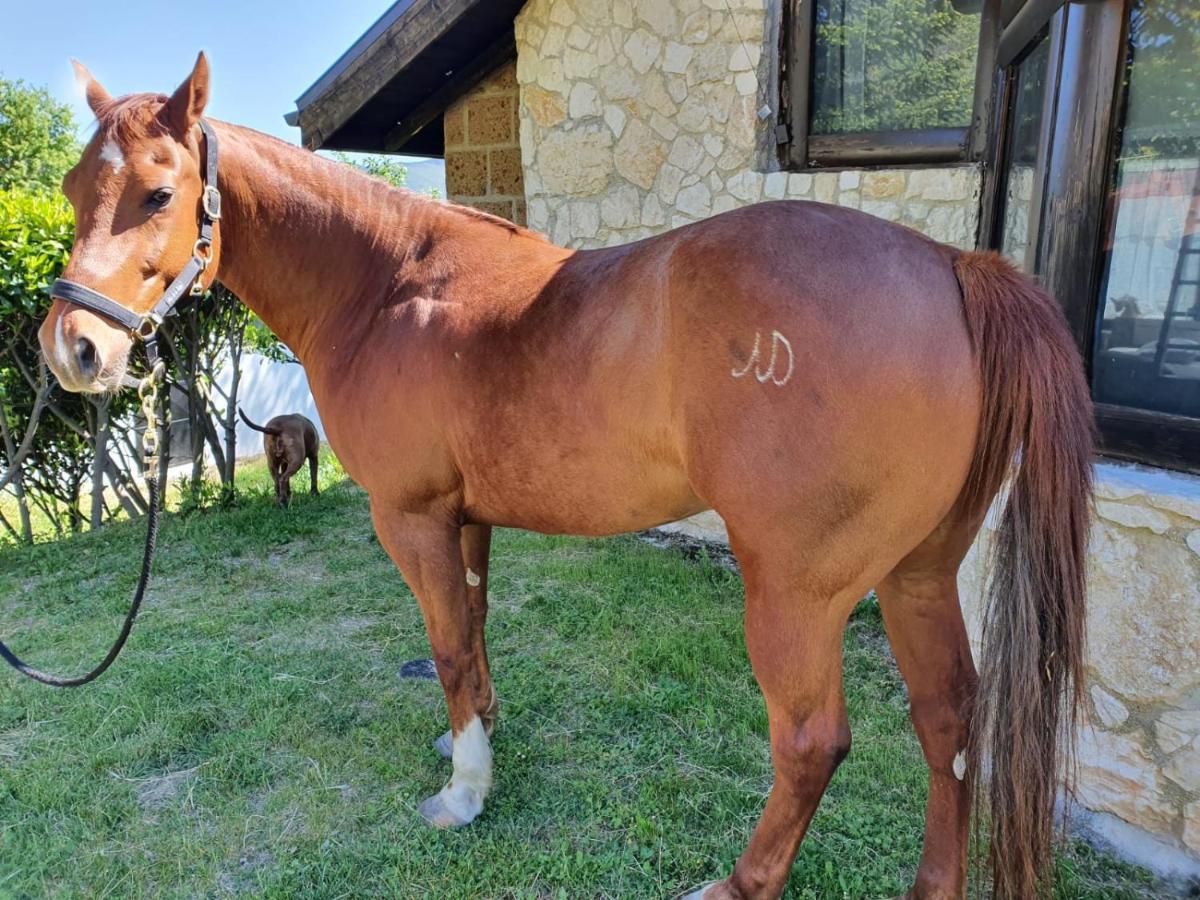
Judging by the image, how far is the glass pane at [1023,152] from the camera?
2371 mm

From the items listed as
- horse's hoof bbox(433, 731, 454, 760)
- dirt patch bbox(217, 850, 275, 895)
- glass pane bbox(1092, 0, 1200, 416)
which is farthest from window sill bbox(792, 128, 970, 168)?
dirt patch bbox(217, 850, 275, 895)

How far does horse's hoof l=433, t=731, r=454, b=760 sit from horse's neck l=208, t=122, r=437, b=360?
145 centimetres

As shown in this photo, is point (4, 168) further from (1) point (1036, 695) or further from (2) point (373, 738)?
(1) point (1036, 695)

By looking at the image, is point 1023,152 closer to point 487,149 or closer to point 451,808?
point 451,808

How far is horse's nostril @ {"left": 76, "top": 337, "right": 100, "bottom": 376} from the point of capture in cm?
177

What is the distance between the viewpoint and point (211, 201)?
196 cm

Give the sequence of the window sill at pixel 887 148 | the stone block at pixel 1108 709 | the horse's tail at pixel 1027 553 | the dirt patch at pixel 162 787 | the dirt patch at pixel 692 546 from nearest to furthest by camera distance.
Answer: the horse's tail at pixel 1027 553
the stone block at pixel 1108 709
the dirt patch at pixel 162 787
the window sill at pixel 887 148
the dirt patch at pixel 692 546

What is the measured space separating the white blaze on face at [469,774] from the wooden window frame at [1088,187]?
82.0 inches

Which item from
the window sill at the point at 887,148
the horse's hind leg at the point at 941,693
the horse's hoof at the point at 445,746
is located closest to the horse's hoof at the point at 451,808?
the horse's hoof at the point at 445,746

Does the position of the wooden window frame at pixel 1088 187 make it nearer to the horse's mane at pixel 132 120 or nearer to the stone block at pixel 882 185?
the stone block at pixel 882 185

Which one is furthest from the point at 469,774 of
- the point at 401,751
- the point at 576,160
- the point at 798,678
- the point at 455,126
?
the point at 455,126

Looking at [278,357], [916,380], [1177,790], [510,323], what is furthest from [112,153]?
[278,357]

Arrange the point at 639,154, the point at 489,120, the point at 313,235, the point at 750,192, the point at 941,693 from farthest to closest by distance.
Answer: the point at 489,120 < the point at 639,154 < the point at 750,192 < the point at 313,235 < the point at 941,693

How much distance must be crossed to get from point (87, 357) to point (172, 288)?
27cm
